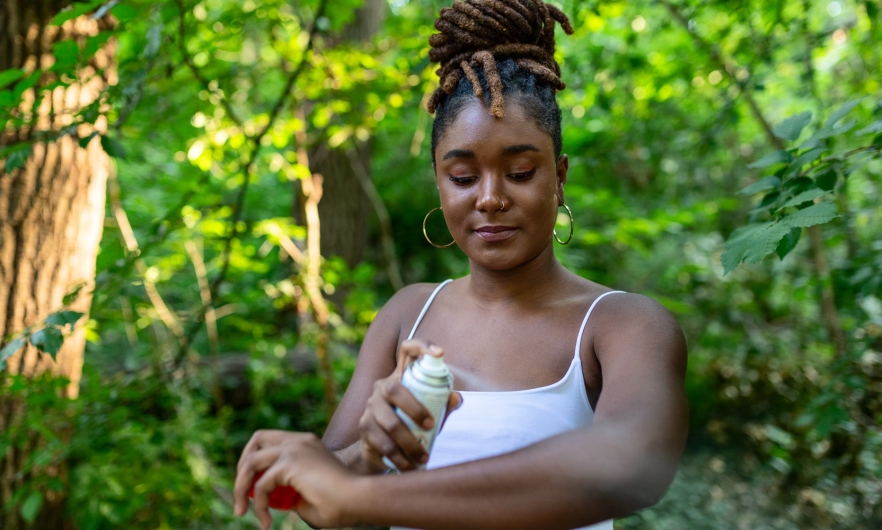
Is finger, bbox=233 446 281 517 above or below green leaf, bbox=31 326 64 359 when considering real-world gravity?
below

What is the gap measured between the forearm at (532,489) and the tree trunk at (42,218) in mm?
2178

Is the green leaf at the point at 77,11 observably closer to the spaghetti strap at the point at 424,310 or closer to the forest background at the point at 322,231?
the forest background at the point at 322,231

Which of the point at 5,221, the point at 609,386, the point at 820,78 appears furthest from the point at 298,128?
the point at 820,78

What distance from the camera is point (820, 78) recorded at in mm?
5293

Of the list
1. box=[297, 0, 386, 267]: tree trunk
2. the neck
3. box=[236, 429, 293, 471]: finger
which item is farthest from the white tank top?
box=[297, 0, 386, 267]: tree trunk

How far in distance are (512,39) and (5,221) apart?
2.40m

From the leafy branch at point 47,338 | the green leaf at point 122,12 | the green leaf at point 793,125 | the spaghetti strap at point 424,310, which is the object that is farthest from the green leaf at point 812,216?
the leafy branch at point 47,338

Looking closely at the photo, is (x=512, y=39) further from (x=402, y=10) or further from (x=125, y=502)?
(x=402, y=10)

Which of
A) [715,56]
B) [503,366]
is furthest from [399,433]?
[715,56]

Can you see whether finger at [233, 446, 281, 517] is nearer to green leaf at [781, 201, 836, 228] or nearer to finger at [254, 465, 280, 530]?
finger at [254, 465, 280, 530]

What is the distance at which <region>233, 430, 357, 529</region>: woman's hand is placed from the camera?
1.08m

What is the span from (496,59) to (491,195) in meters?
0.36

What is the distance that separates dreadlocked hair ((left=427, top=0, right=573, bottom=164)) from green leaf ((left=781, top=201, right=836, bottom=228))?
0.59 m

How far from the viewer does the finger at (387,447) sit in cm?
113
